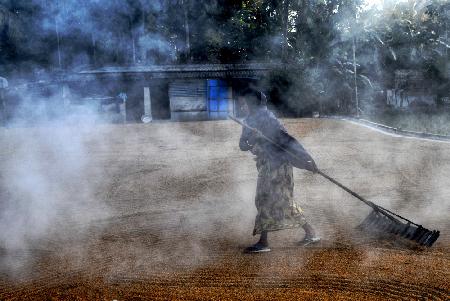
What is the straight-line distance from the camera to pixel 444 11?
15930 millimetres

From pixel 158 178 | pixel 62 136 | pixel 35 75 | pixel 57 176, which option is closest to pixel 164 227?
pixel 158 178

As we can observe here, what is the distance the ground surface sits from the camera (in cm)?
342

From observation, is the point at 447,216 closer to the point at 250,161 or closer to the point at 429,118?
the point at 250,161

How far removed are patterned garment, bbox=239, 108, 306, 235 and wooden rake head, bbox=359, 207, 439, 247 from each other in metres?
0.81

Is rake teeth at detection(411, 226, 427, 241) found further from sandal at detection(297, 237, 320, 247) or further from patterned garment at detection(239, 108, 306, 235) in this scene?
patterned garment at detection(239, 108, 306, 235)

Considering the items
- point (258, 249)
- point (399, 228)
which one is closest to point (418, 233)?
point (399, 228)

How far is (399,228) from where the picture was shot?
4242mm

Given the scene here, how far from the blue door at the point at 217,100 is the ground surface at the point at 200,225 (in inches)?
318

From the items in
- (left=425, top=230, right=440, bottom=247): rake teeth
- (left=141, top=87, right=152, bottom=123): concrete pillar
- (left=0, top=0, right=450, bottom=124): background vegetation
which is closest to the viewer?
(left=425, top=230, right=440, bottom=247): rake teeth

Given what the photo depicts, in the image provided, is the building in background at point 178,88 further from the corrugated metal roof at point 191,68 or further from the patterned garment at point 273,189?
the patterned garment at point 273,189

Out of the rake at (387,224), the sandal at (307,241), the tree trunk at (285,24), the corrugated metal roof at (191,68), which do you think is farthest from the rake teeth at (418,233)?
the tree trunk at (285,24)

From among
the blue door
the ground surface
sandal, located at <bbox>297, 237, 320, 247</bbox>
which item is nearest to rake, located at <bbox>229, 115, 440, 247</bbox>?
the ground surface

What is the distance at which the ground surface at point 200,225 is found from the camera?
3418mm

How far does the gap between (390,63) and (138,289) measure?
2044cm
